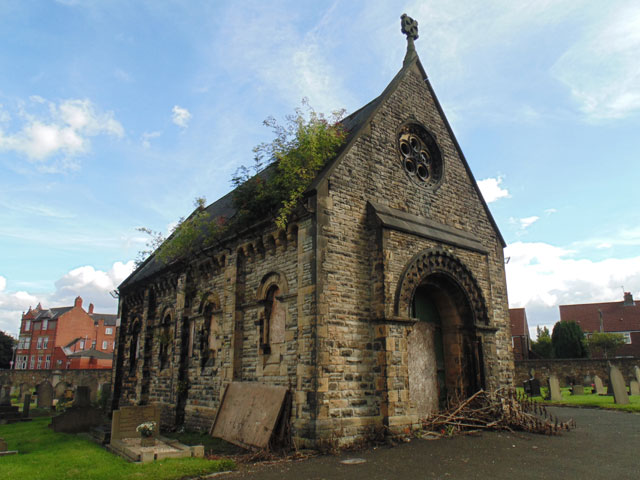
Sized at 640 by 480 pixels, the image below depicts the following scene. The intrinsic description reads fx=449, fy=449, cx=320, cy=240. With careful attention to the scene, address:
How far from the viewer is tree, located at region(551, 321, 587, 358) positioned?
4272 cm

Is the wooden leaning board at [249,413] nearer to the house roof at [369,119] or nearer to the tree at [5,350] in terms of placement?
the house roof at [369,119]

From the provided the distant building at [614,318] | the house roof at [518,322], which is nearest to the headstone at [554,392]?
the distant building at [614,318]

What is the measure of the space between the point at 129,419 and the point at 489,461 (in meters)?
9.21

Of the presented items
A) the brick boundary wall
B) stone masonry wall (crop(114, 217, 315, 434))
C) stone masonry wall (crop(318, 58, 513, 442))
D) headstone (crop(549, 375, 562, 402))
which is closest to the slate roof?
stone masonry wall (crop(114, 217, 315, 434))

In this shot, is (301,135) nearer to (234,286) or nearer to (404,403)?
(234,286)

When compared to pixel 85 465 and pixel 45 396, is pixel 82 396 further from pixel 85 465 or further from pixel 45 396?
Result: pixel 45 396

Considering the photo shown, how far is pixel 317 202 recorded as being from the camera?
37.4 ft

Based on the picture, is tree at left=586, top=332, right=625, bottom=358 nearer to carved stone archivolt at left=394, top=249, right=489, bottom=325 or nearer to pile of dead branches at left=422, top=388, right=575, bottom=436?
pile of dead branches at left=422, top=388, right=575, bottom=436

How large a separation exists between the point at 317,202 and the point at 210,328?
7311mm

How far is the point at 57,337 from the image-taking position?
68.6 metres

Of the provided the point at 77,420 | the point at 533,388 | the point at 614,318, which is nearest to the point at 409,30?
the point at 77,420

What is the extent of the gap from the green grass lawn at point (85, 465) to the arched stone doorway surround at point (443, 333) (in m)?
6.39

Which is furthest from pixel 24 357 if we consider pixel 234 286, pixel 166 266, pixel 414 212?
pixel 414 212

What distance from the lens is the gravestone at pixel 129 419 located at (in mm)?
12062
